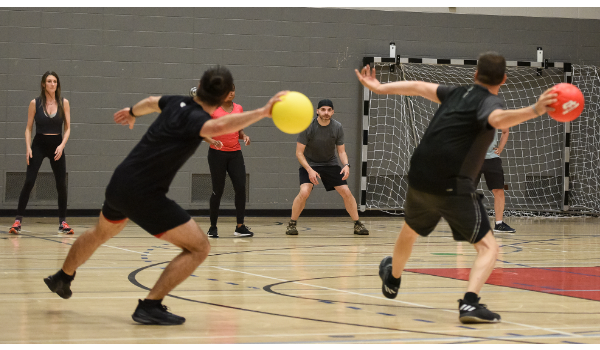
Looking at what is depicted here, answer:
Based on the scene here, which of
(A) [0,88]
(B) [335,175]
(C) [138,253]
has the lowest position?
(C) [138,253]

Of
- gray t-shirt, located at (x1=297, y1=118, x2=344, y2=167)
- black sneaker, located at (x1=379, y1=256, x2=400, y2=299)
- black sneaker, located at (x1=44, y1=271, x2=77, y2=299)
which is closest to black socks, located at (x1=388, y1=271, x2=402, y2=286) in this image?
black sneaker, located at (x1=379, y1=256, x2=400, y2=299)

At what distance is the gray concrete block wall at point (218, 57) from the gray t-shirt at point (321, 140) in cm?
293

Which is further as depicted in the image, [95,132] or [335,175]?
[95,132]

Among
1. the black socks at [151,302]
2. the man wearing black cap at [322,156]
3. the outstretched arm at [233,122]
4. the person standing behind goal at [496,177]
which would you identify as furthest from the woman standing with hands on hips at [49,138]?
the outstretched arm at [233,122]

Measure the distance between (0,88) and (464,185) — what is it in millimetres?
9124

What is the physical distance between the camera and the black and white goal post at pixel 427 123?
485 inches

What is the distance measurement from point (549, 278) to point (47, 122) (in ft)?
19.9

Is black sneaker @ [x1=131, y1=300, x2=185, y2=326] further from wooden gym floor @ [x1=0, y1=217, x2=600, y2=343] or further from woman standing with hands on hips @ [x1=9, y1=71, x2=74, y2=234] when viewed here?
woman standing with hands on hips @ [x1=9, y1=71, x2=74, y2=234]

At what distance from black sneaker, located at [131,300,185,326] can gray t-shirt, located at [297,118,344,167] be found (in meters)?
5.42

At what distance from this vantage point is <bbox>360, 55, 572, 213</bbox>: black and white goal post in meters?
12.3

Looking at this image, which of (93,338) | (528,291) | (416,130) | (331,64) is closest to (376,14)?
(331,64)

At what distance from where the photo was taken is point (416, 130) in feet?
40.5

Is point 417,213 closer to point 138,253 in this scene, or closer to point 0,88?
point 138,253

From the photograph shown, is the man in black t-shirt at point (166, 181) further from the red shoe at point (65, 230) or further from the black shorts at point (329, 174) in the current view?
the black shorts at point (329, 174)
